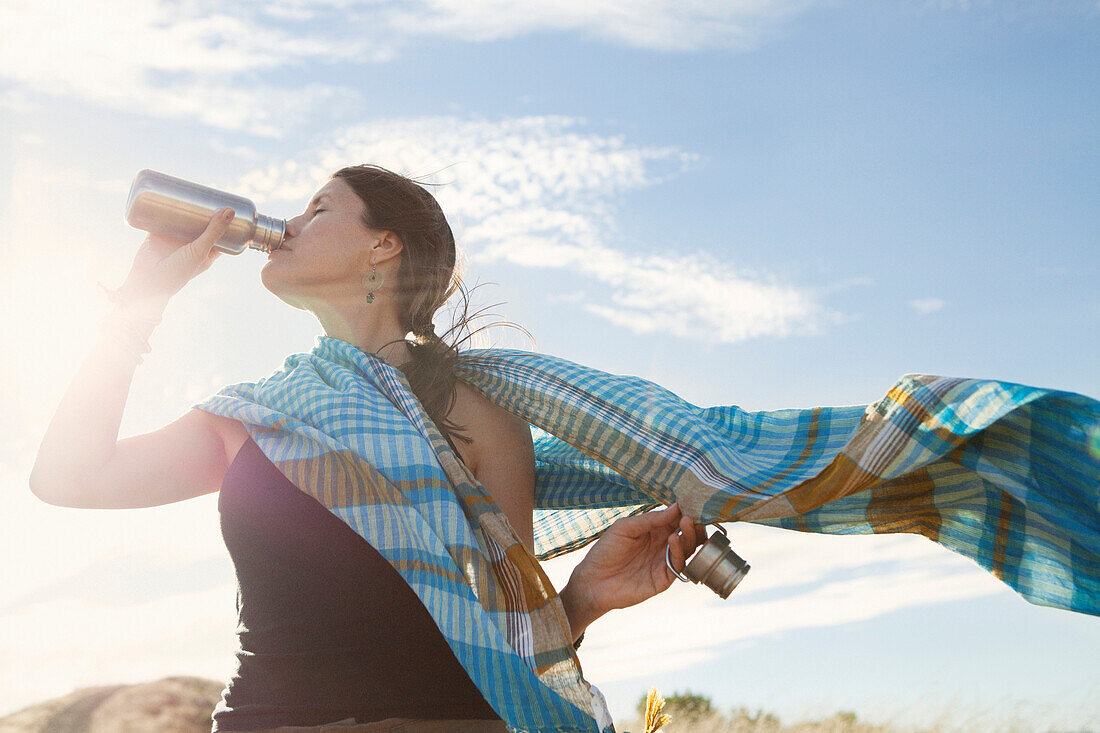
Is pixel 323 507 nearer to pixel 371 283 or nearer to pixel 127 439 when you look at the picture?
pixel 127 439

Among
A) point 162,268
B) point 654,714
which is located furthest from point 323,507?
point 654,714

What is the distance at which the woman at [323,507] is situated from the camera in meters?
1.74

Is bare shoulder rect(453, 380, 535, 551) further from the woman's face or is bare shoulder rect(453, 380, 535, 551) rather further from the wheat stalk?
the wheat stalk

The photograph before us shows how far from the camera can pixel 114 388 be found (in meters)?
2.05

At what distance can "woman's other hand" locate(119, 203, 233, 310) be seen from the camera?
223 centimetres

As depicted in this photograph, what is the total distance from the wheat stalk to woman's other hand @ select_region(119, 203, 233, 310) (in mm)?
1739

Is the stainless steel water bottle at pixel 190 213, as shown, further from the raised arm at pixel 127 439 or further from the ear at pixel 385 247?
the ear at pixel 385 247

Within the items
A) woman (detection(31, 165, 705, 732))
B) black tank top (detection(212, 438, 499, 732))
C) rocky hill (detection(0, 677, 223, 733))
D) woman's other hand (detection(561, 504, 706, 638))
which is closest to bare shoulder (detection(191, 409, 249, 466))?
woman (detection(31, 165, 705, 732))

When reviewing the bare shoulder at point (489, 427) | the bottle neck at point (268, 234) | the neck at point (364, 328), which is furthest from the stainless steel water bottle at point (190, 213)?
the bare shoulder at point (489, 427)

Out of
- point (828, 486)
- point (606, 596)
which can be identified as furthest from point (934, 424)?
point (606, 596)

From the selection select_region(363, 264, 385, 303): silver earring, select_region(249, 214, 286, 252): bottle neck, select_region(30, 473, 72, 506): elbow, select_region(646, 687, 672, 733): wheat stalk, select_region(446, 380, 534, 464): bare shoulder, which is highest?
select_region(249, 214, 286, 252): bottle neck

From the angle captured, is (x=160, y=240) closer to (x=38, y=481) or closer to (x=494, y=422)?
(x=38, y=481)

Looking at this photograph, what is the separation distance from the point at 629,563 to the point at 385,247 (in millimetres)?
1223

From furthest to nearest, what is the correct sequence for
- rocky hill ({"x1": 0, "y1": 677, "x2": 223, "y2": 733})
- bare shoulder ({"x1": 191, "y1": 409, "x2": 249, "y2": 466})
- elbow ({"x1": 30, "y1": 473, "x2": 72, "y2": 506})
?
rocky hill ({"x1": 0, "y1": 677, "x2": 223, "y2": 733})
bare shoulder ({"x1": 191, "y1": 409, "x2": 249, "y2": 466})
elbow ({"x1": 30, "y1": 473, "x2": 72, "y2": 506})
